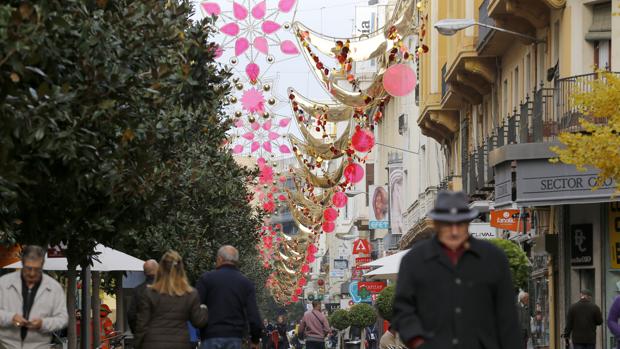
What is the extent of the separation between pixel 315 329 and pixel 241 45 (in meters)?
9.87

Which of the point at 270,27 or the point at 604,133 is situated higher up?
the point at 270,27

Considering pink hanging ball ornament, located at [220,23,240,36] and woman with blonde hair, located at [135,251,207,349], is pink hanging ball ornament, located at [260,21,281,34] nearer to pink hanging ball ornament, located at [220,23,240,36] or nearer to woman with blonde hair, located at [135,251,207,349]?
pink hanging ball ornament, located at [220,23,240,36]

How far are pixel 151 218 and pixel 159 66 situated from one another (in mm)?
4283

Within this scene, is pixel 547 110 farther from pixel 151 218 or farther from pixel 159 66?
pixel 159 66

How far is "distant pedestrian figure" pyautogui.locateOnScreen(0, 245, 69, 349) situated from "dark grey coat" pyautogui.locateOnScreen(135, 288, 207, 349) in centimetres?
191

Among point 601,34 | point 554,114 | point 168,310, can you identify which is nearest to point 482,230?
point 554,114

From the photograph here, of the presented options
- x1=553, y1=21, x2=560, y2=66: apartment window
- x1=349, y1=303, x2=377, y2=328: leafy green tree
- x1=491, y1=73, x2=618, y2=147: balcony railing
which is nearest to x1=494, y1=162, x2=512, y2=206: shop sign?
x1=491, y1=73, x2=618, y2=147: balcony railing

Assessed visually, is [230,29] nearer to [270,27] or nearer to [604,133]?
[270,27]

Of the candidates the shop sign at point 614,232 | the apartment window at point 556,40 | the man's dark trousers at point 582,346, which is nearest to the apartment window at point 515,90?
the apartment window at point 556,40

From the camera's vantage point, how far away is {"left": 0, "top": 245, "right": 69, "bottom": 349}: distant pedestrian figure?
494 inches

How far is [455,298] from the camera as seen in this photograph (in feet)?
29.2

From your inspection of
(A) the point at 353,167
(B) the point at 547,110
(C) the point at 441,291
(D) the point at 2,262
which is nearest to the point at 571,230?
(B) the point at 547,110

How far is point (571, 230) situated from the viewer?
96.9 feet

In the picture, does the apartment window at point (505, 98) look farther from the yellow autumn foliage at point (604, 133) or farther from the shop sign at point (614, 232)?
the yellow autumn foliage at point (604, 133)
